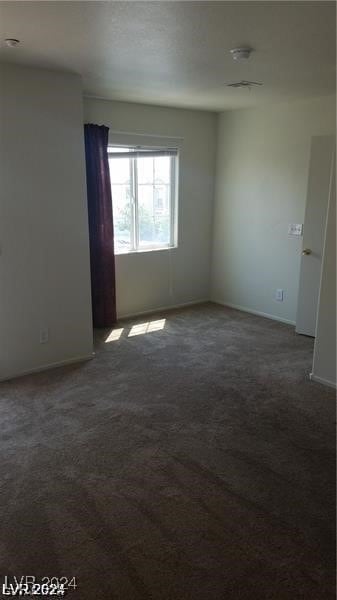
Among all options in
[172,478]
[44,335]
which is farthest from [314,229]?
[172,478]

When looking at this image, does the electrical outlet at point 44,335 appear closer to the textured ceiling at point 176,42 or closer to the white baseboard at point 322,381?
the textured ceiling at point 176,42

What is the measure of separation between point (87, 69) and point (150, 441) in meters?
2.79

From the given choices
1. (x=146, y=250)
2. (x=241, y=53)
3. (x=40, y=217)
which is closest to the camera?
(x=241, y=53)

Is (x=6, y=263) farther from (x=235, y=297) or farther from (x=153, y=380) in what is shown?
(x=235, y=297)

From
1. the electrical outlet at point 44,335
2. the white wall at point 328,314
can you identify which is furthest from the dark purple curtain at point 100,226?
the white wall at point 328,314

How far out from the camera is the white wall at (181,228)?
5105mm

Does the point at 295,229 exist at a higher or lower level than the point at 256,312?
higher

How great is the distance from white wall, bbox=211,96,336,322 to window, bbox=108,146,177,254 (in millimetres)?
746

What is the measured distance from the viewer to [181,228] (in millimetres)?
5738

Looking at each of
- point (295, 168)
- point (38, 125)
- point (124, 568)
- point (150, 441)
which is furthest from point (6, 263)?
point (295, 168)

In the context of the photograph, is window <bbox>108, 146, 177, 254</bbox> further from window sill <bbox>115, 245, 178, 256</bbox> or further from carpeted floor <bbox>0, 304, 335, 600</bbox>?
carpeted floor <bbox>0, 304, 335, 600</bbox>

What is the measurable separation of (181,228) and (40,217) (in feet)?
7.96

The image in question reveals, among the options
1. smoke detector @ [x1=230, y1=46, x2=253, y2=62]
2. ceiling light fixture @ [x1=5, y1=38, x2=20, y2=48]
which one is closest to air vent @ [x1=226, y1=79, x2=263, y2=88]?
smoke detector @ [x1=230, y1=46, x2=253, y2=62]

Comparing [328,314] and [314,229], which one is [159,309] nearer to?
[314,229]
